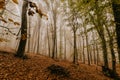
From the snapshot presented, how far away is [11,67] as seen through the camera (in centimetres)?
790

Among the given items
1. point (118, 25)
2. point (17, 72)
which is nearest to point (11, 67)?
point (17, 72)

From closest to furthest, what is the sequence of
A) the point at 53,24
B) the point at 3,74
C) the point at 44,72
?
the point at 3,74 < the point at 44,72 < the point at 53,24

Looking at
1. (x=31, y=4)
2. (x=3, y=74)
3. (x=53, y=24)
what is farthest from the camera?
(x=53, y=24)

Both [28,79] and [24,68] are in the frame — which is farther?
[24,68]

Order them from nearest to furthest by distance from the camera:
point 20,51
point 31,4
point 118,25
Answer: point 31,4 < point 118,25 < point 20,51

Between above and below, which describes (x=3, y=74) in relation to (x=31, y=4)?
below

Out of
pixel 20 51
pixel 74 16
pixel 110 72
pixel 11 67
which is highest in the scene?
pixel 74 16

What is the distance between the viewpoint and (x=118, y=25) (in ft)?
14.8

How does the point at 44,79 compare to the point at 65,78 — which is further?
the point at 65,78

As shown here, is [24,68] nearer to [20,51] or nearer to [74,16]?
[20,51]

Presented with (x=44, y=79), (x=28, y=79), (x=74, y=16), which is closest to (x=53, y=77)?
(x=44, y=79)

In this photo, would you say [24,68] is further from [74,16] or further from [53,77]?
[74,16]

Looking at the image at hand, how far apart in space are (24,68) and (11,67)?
0.75 meters

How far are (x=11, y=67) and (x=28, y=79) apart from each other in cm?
165
